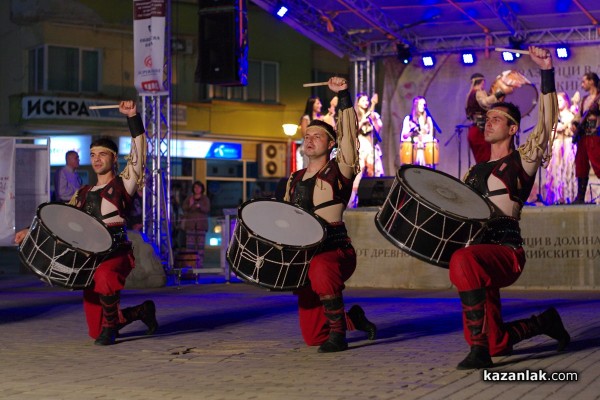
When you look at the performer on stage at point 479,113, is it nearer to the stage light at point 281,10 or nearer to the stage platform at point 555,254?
the stage platform at point 555,254


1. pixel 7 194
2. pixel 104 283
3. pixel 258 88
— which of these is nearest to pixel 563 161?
pixel 7 194

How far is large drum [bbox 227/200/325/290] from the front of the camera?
8.12 metres

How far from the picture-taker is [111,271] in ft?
29.7

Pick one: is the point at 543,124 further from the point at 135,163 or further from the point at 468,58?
the point at 468,58

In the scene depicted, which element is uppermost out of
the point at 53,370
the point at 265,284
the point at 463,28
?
the point at 463,28

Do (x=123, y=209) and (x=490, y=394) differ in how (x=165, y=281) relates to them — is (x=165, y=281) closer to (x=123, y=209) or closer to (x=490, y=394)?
(x=123, y=209)

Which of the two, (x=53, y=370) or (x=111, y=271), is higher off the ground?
(x=111, y=271)

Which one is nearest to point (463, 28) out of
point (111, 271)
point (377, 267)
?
point (377, 267)

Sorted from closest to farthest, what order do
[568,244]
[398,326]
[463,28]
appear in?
[398,326] < [568,244] < [463,28]

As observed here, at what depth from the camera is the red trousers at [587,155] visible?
18031mm

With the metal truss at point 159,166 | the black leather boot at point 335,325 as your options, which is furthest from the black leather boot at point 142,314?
the metal truss at point 159,166

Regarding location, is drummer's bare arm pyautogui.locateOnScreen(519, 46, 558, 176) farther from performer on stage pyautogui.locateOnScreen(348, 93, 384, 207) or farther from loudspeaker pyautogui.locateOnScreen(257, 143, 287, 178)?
loudspeaker pyautogui.locateOnScreen(257, 143, 287, 178)

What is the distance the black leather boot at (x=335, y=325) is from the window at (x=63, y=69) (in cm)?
2775

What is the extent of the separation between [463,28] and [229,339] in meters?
14.6
